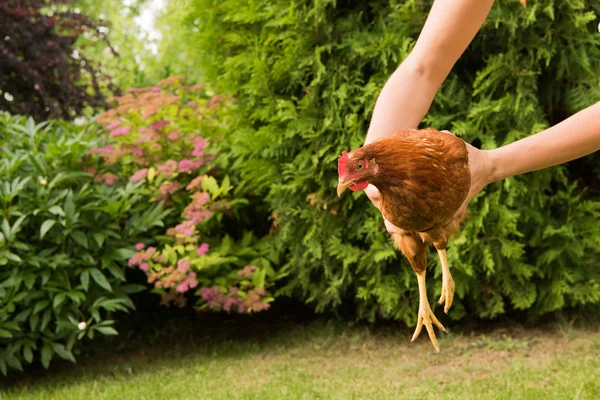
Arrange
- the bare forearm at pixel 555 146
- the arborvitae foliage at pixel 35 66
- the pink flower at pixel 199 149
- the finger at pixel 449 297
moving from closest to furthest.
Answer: the bare forearm at pixel 555 146 → the finger at pixel 449 297 → the pink flower at pixel 199 149 → the arborvitae foliage at pixel 35 66

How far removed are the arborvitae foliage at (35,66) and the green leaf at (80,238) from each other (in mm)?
2565

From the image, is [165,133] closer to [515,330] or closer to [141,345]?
[141,345]

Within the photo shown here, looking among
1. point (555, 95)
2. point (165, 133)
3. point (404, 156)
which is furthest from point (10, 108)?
point (404, 156)

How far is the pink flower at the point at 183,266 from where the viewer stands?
4.43 metres

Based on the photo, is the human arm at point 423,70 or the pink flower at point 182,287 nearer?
the human arm at point 423,70

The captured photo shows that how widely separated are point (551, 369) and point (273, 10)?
9.19 feet

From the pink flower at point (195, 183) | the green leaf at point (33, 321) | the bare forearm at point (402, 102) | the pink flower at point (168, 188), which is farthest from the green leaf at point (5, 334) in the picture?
the bare forearm at point (402, 102)

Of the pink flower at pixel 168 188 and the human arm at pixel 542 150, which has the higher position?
the pink flower at pixel 168 188

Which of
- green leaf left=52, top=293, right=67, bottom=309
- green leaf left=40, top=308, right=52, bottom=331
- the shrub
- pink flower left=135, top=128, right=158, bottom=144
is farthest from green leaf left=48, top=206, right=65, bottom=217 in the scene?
pink flower left=135, top=128, right=158, bottom=144

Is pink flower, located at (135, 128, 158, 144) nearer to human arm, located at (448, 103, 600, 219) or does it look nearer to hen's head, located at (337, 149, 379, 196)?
human arm, located at (448, 103, 600, 219)

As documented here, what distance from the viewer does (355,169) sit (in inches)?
53.0

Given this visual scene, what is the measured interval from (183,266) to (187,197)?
0.78 metres

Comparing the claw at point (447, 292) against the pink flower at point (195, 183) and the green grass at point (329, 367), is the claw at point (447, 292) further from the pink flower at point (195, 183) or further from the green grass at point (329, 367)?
the pink flower at point (195, 183)

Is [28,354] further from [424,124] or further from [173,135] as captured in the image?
[424,124]
